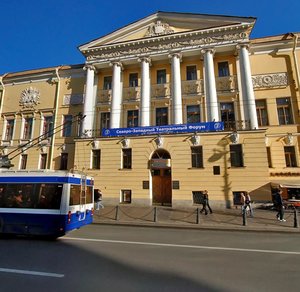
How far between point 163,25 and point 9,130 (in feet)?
72.5

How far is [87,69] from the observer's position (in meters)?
25.0

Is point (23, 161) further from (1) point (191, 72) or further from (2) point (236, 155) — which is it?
(2) point (236, 155)

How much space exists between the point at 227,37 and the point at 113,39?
12.0 meters

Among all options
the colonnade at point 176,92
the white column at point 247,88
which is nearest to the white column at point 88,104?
the colonnade at point 176,92

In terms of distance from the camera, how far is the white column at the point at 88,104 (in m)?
23.5

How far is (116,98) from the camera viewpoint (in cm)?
2341

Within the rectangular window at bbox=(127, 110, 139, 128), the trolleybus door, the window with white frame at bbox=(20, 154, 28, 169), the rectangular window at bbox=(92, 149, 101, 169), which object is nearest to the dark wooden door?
the rectangular window at bbox=(92, 149, 101, 169)

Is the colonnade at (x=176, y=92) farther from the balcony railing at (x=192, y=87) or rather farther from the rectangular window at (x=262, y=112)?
the rectangular window at (x=262, y=112)

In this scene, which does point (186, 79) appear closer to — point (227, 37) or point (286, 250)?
point (227, 37)

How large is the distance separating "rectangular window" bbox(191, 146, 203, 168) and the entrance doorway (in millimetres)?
2147

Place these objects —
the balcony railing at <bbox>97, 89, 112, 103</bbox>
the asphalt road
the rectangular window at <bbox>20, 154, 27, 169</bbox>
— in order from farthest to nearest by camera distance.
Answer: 1. the rectangular window at <bbox>20, 154, 27, 169</bbox>
2. the balcony railing at <bbox>97, 89, 112, 103</bbox>
3. the asphalt road

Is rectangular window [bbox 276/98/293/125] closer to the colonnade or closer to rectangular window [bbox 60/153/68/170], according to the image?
the colonnade

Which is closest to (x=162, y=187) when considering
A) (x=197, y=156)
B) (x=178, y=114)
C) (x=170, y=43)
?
(x=197, y=156)

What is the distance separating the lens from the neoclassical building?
19094mm
